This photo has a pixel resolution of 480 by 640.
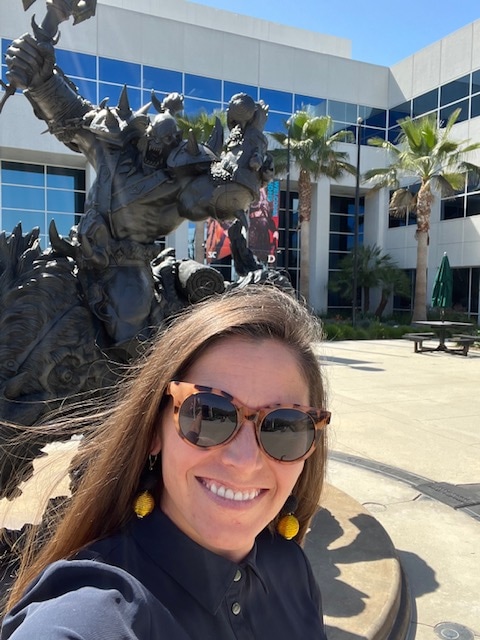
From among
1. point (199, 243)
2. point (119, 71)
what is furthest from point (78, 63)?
point (199, 243)

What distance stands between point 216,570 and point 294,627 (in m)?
0.27

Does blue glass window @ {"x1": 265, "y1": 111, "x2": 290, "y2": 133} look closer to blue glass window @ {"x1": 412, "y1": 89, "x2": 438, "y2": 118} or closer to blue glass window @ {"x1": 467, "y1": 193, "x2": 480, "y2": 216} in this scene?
blue glass window @ {"x1": 412, "y1": 89, "x2": 438, "y2": 118}

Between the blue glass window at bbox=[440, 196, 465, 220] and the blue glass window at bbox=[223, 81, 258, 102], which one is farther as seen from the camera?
the blue glass window at bbox=[440, 196, 465, 220]

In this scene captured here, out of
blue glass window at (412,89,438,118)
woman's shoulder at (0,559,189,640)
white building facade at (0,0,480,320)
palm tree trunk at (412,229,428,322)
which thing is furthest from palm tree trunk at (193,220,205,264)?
woman's shoulder at (0,559,189,640)

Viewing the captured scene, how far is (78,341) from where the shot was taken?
257cm

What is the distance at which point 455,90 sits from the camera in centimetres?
2497

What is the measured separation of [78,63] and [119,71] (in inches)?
63.8

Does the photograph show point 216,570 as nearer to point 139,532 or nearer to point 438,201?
point 139,532

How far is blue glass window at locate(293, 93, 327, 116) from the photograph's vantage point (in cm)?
2552

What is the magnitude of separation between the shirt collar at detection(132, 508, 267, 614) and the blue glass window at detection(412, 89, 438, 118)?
29.2 metres

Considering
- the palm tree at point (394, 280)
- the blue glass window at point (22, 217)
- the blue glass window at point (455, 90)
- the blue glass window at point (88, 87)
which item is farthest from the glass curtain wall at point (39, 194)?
the blue glass window at point (455, 90)

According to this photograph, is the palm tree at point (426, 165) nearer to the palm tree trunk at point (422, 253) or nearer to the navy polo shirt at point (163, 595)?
the palm tree trunk at point (422, 253)

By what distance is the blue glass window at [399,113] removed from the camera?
90.4ft

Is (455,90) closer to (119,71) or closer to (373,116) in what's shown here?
(373,116)
